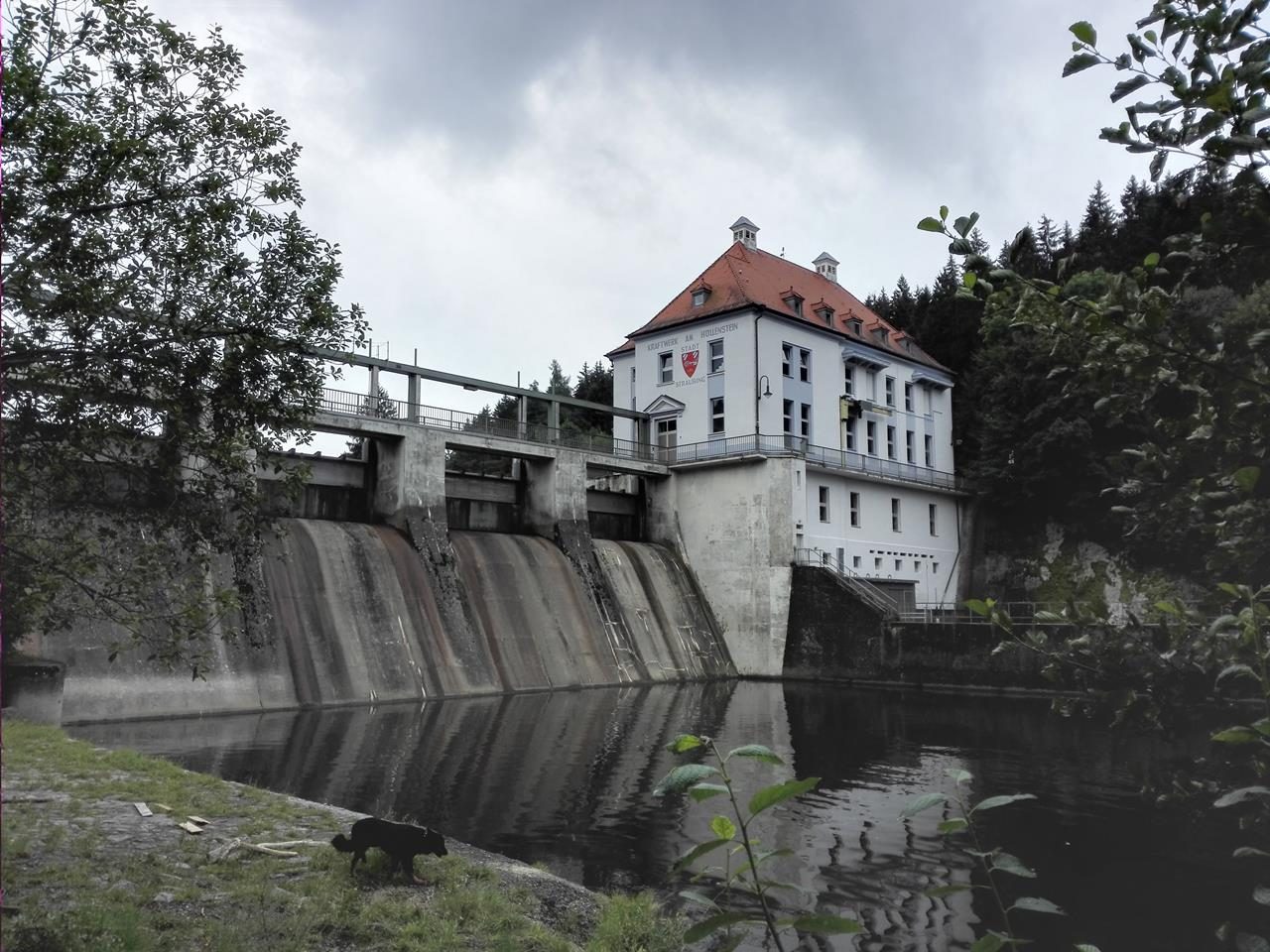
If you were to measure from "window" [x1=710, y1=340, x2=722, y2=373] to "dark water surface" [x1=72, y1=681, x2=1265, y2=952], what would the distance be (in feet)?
54.9

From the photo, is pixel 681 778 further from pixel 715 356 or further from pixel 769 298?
pixel 769 298

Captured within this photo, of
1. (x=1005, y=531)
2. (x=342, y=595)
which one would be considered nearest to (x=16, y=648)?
(x=342, y=595)

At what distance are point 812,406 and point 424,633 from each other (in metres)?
19.0

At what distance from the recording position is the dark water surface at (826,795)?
9164 mm

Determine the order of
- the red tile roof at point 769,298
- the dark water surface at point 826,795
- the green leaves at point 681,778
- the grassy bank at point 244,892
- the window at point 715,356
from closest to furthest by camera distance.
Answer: the green leaves at point 681,778 → the grassy bank at point 244,892 → the dark water surface at point 826,795 → the window at point 715,356 → the red tile roof at point 769,298

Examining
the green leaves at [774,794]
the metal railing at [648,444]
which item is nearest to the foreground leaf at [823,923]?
the green leaves at [774,794]

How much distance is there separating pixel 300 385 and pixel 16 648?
11.9 meters

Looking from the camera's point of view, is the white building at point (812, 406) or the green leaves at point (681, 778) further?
the white building at point (812, 406)

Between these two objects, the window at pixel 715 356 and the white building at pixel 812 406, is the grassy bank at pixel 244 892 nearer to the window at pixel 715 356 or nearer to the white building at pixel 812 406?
the white building at pixel 812 406

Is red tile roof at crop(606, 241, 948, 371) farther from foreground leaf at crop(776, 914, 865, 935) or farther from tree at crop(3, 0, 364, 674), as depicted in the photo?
foreground leaf at crop(776, 914, 865, 935)

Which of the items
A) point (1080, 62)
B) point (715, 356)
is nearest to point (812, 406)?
point (715, 356)

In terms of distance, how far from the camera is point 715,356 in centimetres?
3828

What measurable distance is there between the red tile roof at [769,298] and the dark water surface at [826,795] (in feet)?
62.4

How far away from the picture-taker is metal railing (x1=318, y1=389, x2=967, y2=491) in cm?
3019
